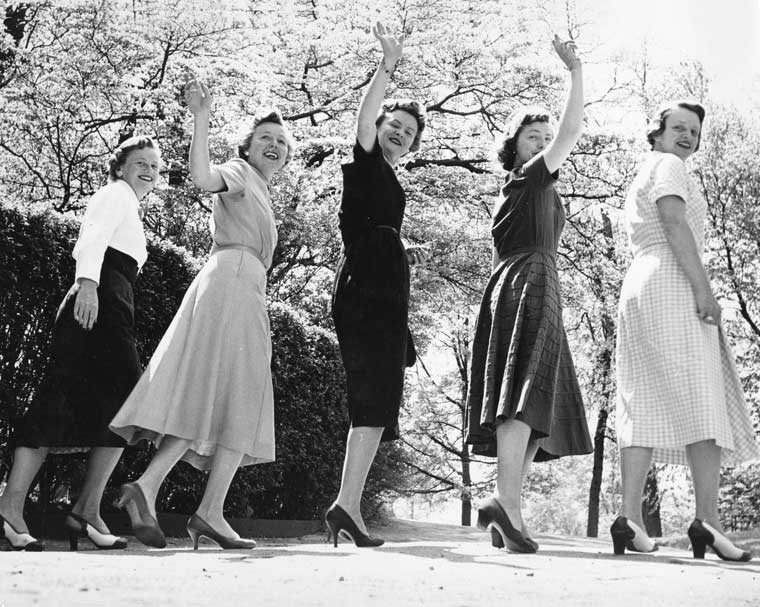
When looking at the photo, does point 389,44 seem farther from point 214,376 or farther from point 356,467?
point 356,467

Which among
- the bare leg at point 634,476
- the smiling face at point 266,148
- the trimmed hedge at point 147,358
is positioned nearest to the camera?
the bare leg at point 634,476

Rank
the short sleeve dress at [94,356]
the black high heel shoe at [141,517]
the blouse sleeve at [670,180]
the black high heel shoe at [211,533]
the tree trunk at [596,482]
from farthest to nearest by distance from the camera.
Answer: the tree trunk at [596,482]
the short sleeve dress at [94,356]
the blouse sleeve at [670,180]
the black high heel shoe at [211,533]
the black high heel shoe at [141,517]

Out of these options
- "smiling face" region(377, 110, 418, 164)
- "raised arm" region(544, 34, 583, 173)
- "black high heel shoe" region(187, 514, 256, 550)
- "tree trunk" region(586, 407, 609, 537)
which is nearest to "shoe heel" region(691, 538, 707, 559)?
Result: "raised arm" region(544, 34, 583, 173)

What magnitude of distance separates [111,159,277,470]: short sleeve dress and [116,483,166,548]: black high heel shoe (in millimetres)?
310

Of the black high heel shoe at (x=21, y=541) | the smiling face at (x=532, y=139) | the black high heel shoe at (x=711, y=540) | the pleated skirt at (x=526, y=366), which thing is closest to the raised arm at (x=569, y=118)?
the smiling face at (x=532, y=139)

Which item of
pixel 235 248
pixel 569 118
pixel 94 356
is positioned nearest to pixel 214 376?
pixel 235 248

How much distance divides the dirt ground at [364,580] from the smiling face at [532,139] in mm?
1986

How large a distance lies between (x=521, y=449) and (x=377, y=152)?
5.04 ft

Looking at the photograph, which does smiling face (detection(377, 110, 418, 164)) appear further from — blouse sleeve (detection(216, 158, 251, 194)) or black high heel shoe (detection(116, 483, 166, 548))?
black high heel shoe (detection(116, 483, 166, 548))

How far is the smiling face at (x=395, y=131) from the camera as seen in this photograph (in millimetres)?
4734

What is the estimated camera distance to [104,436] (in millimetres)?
4871

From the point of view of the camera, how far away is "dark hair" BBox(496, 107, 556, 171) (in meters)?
4.81

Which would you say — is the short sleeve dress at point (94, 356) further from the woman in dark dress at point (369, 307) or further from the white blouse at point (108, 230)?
the woman in dark dress at point (369, 307)

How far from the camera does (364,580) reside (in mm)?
2936
